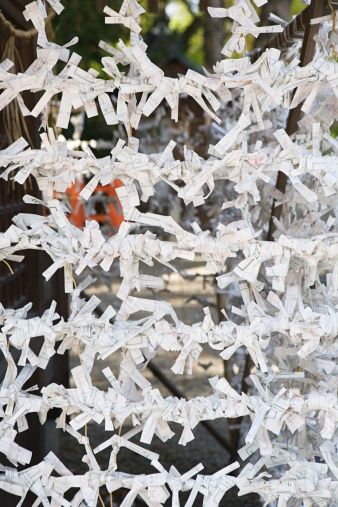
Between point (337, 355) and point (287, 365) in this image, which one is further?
point (287, 365)

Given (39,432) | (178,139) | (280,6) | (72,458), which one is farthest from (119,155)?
Answer: (280,6)

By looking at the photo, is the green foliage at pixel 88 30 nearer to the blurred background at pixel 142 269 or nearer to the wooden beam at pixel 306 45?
the blurred background at pixel 142 269

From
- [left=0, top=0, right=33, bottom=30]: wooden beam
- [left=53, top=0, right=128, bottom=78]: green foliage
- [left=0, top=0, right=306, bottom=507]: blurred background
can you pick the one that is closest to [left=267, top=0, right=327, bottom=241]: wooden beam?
[left=0, top=0, right=306, bottom=507]: blurred background

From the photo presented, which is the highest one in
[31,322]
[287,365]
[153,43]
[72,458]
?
[31,322]

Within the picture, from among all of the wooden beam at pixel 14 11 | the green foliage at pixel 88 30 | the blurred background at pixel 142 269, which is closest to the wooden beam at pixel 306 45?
the blurred background at pixel 142 269

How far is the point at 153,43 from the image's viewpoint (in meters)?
14.7

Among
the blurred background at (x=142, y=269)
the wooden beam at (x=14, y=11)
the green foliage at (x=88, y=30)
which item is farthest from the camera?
the green foliage at (x=88, y=30)

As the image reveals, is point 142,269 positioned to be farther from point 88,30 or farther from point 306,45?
point 88,30

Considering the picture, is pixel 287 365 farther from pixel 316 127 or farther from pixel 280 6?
pixel 280 6

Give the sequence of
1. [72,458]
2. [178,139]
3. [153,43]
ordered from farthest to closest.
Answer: [153,43] → [178,139] → [72,458]

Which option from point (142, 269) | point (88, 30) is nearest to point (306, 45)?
point (142, 269)

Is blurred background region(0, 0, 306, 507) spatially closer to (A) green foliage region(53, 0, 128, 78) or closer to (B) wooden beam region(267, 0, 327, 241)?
(B) wooden beam region(267, 0, 327, 241)

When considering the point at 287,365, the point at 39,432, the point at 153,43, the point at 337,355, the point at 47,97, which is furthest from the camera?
the point at 153,43

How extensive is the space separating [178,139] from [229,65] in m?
3.48
